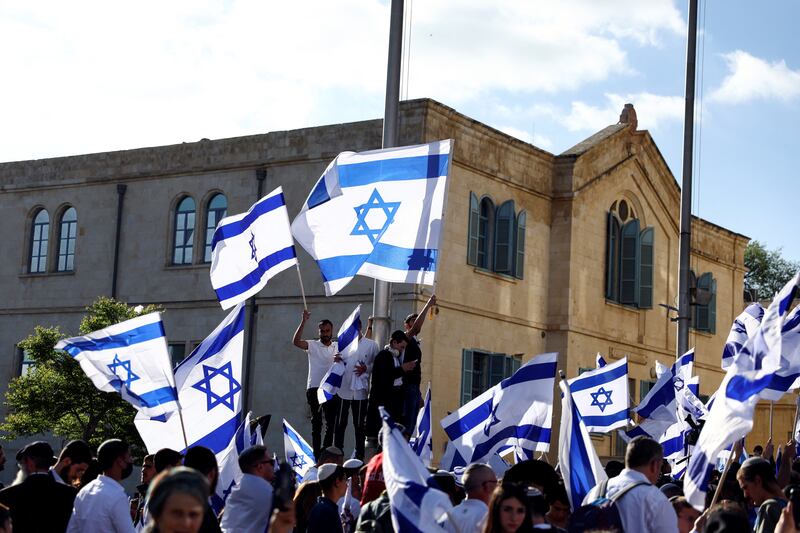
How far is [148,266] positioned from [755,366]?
1017 inches

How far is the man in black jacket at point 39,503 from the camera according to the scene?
8398mm

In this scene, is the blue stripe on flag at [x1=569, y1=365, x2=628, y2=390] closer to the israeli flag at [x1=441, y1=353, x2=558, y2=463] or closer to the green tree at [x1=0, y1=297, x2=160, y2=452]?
the israeli flag at [x1=441, y1=353, x2=558, y2=463]

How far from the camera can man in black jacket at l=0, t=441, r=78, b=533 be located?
8398 mm

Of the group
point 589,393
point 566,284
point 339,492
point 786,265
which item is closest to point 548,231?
point 566,284

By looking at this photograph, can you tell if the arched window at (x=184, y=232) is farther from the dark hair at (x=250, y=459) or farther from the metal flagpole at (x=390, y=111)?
the dark hair at (x=250, y=459)

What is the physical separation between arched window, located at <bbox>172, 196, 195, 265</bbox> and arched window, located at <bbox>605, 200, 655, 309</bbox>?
1064cm

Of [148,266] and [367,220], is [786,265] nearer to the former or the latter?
[148,266]

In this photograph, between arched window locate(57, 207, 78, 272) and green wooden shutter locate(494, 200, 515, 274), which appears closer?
green wooden shutter locate(494, 200, 515, 274)

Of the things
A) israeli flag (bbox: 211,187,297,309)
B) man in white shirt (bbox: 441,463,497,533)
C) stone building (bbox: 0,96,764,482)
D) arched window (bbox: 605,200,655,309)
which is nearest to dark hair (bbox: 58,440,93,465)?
man in white shirt (bbox: 441,463,497,533)

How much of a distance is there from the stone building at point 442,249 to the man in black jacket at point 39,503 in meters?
19.7

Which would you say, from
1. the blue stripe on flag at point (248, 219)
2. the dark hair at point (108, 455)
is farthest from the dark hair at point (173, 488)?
the blue stripe on flag at point (248, 219)

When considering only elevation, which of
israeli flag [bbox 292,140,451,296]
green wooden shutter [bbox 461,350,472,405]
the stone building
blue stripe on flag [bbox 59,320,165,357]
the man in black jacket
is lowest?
the man in black jacket

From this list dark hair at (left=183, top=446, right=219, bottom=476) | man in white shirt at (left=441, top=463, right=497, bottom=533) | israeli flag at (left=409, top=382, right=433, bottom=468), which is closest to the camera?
man in white shirt at (left=441, top=463, right=497, bottom=533)

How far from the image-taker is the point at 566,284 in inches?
1259
